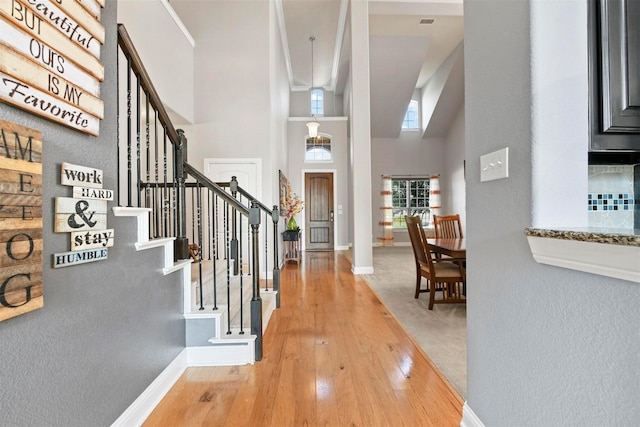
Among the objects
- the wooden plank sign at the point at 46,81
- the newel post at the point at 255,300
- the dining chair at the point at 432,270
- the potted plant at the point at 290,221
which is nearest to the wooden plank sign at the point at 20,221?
the wooden plank sign at the point at 46,81

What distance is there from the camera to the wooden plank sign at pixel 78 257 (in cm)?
115

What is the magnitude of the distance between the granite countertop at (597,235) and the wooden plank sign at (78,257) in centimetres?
166

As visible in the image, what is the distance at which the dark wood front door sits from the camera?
8.70 meters


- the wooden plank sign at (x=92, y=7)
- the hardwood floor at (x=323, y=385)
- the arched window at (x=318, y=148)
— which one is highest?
the arched window at (x=318, y=148)

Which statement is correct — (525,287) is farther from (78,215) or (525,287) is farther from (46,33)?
(46,33)

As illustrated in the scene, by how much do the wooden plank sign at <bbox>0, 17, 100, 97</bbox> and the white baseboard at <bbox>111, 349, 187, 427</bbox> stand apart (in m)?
1.50

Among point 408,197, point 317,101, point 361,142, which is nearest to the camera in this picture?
point 361,142

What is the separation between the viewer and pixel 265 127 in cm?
513

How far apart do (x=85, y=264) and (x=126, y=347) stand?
1.68 feet

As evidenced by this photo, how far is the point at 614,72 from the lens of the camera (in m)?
1.03

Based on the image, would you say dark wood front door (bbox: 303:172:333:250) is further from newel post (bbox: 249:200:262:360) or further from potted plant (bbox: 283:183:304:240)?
newel post (bbox: 249:200:262:360)

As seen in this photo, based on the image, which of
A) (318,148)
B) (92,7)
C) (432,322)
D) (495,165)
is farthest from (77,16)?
(318,148)

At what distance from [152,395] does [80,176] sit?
1.25 metres

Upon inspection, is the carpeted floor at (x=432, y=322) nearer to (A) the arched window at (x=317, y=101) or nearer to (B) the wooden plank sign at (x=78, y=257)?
(B) the wooden plank sign at (x=78, y=257)
